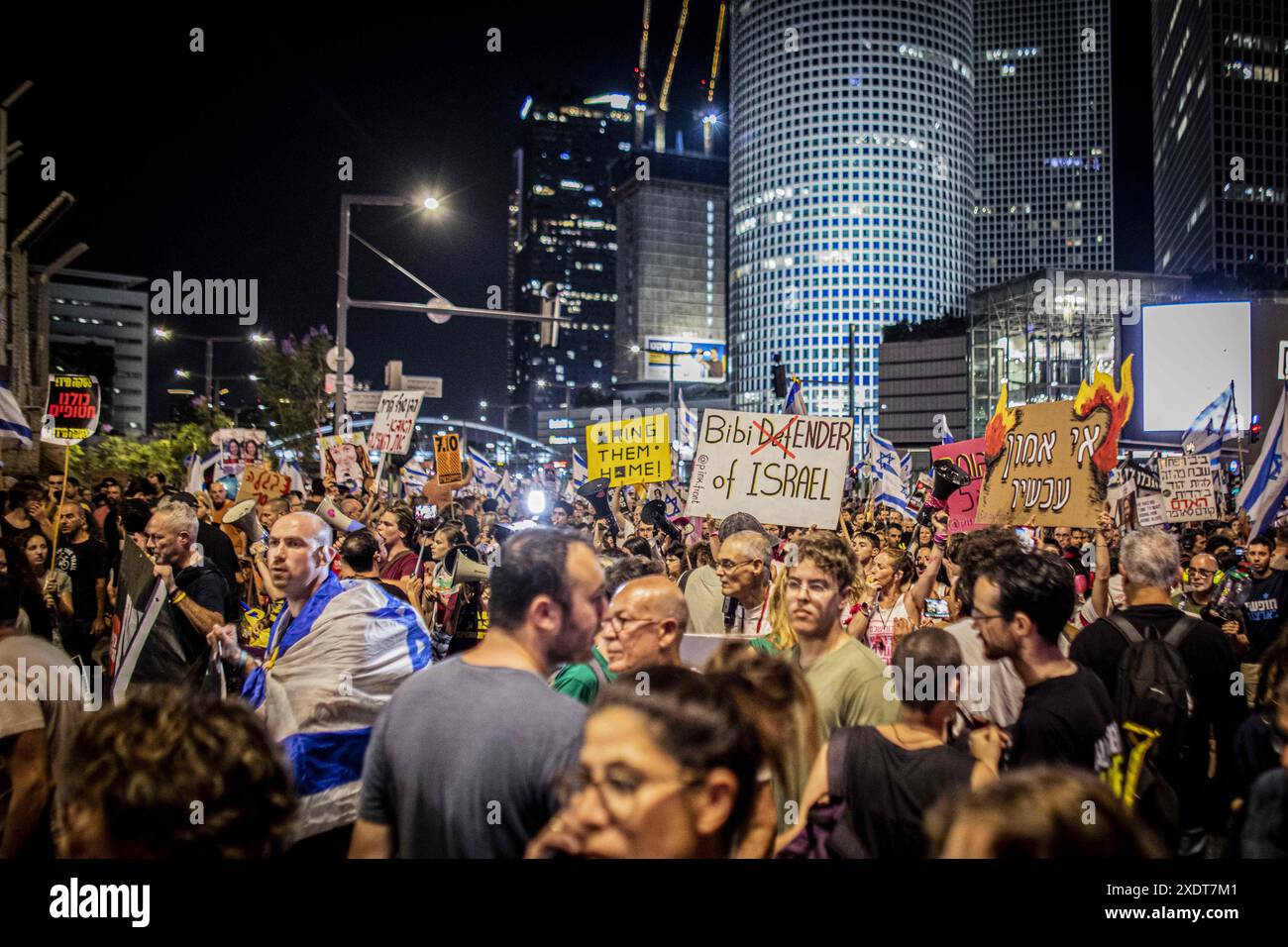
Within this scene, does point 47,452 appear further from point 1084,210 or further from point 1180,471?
point 1084,210

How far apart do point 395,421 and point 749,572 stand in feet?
40.9

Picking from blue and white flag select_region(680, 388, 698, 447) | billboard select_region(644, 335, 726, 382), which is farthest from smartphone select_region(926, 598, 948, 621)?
billboard select_region(644, 335, 726, 382)

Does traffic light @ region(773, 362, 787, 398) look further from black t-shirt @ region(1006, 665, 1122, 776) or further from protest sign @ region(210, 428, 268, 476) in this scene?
black t-shirt @ region(1006, 665, 1122, 776)

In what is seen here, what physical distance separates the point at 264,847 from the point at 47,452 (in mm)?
27513

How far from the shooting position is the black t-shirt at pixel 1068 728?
3.75 m

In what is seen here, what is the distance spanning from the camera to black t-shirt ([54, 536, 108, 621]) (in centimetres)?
891

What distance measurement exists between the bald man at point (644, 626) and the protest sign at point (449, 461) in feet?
39.9

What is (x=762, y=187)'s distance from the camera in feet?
490

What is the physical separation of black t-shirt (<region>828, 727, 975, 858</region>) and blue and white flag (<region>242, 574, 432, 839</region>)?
83.1 inches

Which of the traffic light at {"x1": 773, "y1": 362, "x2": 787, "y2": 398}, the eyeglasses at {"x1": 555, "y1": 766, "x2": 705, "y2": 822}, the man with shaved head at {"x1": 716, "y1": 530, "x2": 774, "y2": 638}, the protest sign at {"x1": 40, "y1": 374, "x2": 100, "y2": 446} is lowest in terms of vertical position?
the eyeglasses at {"x1": 555, "y1": 766, "x2": 705, "y2": 822}

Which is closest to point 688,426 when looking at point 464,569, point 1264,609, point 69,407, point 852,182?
point 69,407

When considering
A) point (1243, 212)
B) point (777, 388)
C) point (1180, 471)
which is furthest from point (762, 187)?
point (1180, 471)

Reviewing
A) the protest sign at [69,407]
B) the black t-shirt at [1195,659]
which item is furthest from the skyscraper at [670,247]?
the black t-shirt at [1195,659]

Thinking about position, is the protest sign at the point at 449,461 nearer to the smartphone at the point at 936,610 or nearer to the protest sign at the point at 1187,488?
the smartphone at the point at 936,610
